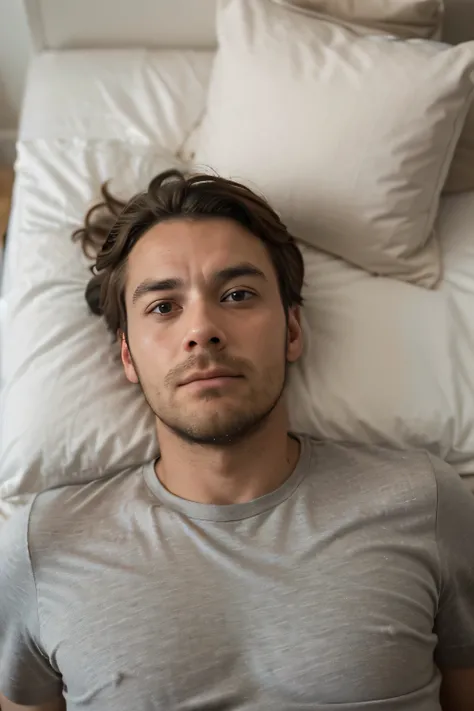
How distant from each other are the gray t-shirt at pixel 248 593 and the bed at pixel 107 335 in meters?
0.07

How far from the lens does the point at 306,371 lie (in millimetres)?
1192

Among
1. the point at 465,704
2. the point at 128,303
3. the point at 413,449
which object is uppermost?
the point at 128,303

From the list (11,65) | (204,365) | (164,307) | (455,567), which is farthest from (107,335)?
(11,65)

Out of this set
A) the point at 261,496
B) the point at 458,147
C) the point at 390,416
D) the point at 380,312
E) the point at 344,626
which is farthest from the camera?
the point at 458,147

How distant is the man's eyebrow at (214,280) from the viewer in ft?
3.49

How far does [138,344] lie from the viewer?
108cm

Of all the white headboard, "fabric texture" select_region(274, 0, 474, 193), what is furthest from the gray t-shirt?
the white headboard

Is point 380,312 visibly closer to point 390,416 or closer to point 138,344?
point 390,416

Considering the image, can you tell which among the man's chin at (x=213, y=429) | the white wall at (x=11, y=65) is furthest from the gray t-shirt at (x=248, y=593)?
the white wall at (x=11, y=65)

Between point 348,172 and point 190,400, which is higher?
point 348,172

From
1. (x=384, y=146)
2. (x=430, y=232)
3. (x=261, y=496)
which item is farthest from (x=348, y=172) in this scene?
(x=261, y=496)

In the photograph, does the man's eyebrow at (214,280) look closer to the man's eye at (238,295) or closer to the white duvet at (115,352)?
the man's eye at (238,295)

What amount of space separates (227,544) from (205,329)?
1.01ft

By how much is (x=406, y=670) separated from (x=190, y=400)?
468 mm
